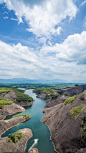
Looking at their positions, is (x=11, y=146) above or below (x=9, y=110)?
above

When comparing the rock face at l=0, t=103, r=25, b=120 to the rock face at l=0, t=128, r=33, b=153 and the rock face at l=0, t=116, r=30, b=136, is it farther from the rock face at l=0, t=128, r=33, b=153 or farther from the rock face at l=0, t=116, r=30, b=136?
the rock face at l=0, t=128, r=33, b=153

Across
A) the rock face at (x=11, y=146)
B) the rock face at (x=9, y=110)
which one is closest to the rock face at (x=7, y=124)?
the rock face at (x=11, y=146)

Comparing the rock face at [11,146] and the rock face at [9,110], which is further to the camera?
the rock face at [9,110]

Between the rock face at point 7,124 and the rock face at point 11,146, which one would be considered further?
the rock face at point 7,124

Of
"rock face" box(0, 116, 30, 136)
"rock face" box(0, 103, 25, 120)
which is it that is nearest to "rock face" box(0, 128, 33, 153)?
"rock face" box(0, 116, 30, 136)

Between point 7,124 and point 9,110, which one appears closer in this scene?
point 7,124

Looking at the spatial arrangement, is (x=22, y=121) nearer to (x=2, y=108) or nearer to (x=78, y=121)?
(x=2, y=108)

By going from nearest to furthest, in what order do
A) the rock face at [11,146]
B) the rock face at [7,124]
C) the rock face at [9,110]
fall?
the rock face at [11,146] < the rock face at [7,124] < the rock face at [9,110]

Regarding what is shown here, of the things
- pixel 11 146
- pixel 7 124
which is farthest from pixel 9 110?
pixel 11 146

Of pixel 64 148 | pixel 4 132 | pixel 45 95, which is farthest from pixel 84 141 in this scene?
pixel 45 95

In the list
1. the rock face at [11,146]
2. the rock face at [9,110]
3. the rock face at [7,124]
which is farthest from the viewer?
the rock face at [9,110]

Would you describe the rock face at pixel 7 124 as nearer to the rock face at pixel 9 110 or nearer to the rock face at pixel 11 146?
the rock face at pixel 11 146

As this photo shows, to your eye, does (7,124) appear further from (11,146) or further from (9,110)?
(9,110)
